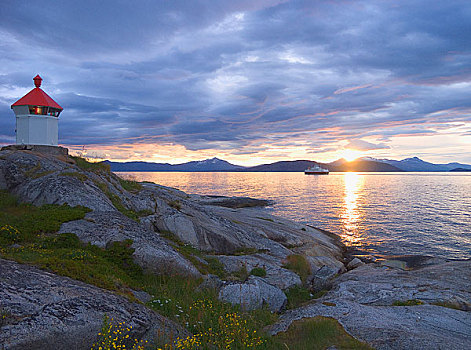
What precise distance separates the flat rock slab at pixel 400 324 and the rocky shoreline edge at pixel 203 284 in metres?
0.03

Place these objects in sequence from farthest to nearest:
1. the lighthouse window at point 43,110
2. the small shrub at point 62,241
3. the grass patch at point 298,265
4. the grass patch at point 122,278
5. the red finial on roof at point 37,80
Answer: the red finial on roof at point 37,80, the lighthouse window at point 43,110, the grass patch at point 298,265, the small shrub at point 62,241, the grass patch at point 122,278

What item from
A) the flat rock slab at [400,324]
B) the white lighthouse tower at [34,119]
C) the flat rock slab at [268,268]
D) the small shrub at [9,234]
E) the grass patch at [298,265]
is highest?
the white lighthouse tower at [34,119]

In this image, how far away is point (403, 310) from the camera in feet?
34.6

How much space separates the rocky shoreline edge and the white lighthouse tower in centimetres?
973

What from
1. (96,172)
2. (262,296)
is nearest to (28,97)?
(96,172)

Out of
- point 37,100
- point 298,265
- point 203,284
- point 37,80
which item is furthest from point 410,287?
point 37,80

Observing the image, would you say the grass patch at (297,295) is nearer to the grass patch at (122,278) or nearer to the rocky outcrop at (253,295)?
the rocky outcrop at (253,295)

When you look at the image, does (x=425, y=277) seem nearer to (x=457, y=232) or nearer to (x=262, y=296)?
(x=262, y=296)

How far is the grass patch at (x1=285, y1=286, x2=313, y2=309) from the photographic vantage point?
546 inches

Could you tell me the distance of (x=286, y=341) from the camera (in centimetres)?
796

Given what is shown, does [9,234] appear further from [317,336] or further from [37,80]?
[37,80]

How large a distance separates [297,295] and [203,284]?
554cm

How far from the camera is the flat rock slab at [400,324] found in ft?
25.2

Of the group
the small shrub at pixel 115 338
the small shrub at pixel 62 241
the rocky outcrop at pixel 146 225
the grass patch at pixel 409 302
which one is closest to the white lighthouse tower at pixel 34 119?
the rocky outcrop at pixel 146 225
